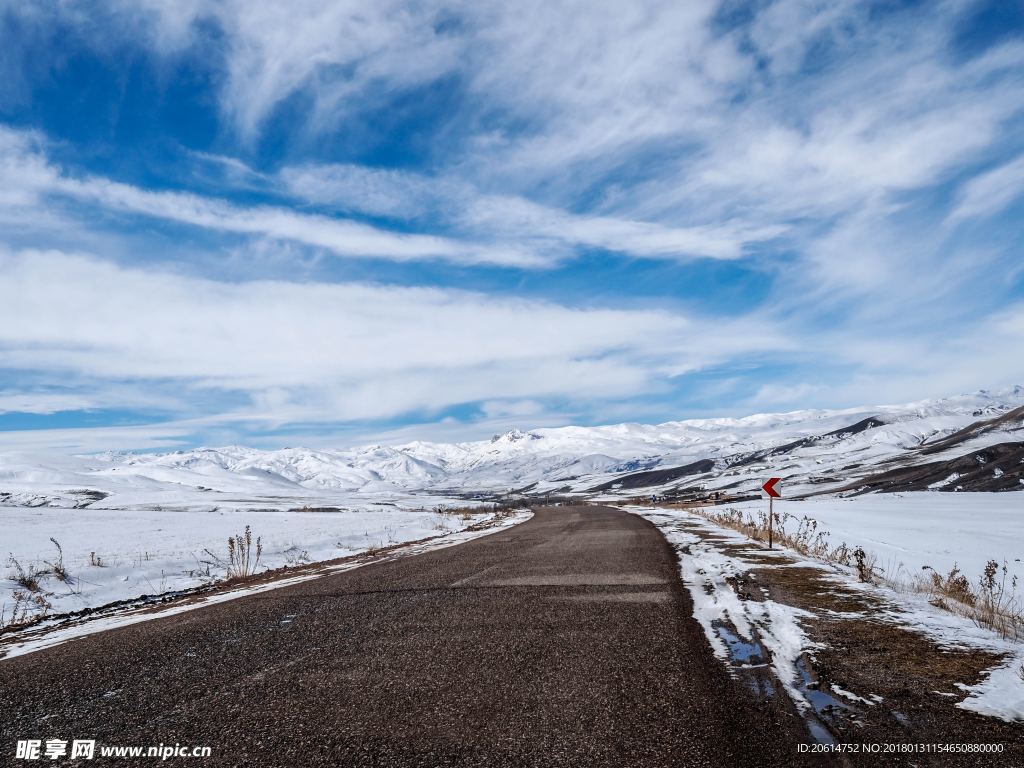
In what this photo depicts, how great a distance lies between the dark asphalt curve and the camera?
385 cm

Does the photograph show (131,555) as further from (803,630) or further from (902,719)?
(902,719)

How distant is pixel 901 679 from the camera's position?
16.3ft

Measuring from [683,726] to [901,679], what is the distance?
7.42ft

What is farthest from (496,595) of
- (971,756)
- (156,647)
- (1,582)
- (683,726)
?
(1,582)

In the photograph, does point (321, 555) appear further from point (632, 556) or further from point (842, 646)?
point (842, 646)

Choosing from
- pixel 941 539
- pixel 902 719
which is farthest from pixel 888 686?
pixel 941 539

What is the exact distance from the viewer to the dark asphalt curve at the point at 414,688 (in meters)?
3.85

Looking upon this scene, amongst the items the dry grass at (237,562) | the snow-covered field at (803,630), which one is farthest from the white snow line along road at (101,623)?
the snow-covered field at (803,630)

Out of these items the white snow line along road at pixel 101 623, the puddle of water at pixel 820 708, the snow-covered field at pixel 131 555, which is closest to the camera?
the puddle of water at pixel 820 708

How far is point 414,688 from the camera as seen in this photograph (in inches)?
195

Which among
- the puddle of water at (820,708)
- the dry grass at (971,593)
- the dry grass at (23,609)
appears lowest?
the dry grass at (971,593)

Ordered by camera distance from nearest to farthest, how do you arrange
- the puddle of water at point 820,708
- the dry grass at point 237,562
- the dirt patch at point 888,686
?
the dirt patch at point 888,686 < the puddle of water at point 820,708 < the dry grass at point 237,562

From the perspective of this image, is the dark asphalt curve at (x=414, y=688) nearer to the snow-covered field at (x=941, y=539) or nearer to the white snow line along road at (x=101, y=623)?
the white snow line along road at (x=101, y=623)

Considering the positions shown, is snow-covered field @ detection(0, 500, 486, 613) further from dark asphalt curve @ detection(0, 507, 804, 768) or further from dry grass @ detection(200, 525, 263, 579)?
dark asphalt curve @ detection(0, 507, 804, 768)
